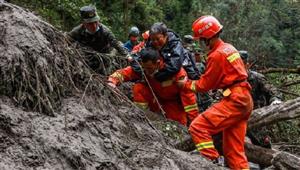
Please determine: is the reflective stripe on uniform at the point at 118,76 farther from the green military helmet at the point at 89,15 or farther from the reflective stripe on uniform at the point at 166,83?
the green military helmet at the point at 89,15

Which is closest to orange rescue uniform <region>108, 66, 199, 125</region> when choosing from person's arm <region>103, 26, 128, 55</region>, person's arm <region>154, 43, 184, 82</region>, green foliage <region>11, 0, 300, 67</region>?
person's arm <region>154, 43, 184, 82</region>

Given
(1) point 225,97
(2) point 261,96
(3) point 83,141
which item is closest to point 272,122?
(1) point 225,97

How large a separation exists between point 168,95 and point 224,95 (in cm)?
136

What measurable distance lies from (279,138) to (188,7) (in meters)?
15.9

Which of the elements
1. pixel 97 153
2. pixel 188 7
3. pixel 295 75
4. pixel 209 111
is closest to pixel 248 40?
pixel 188 7

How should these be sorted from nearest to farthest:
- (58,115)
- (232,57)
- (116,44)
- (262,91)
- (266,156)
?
(58,115), (232,57), (266,156), (116,44), (262,91)

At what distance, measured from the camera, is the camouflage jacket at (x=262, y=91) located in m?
7.72

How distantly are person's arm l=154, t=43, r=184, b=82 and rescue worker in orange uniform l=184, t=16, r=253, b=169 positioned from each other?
2.05 feet

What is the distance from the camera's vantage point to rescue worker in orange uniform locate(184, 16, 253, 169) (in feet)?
18.4

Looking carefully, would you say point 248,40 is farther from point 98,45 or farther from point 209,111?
point 209,111

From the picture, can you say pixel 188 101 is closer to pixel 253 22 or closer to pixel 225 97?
pixel 225 97

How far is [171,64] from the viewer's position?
6.43 metres

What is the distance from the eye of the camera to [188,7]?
77.3ft

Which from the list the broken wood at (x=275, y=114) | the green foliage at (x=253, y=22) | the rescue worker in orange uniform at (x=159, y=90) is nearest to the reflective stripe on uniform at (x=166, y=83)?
the rescue worker in orange uniform at (x=159, y=90)
